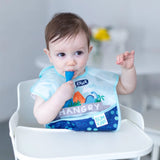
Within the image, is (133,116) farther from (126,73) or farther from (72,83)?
(72,83)

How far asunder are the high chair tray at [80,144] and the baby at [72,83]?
0.04m

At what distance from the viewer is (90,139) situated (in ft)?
3.16

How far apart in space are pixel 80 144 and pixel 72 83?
0.19 meters

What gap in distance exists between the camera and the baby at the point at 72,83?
0.98 metres

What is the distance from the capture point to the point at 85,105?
1.05 metres

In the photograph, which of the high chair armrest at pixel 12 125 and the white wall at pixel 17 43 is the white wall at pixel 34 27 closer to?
the white wall at pixel 17 43

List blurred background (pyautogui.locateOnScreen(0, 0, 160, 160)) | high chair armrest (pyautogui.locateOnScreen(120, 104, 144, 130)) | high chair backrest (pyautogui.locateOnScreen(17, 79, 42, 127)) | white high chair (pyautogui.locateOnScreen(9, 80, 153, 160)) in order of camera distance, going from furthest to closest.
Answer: blurred background (pyautogui.locateOnScreen(0, 0, 160, 160)), high chair backrest (pyautogui.locateOnScreen(17, 79, 42, 127)), high chair armrest (pyautogui.locateOnScreen(120, 104, 144, 130)), white high chair (pyautogui.locateOnScreen(9, 80, 153, 160))

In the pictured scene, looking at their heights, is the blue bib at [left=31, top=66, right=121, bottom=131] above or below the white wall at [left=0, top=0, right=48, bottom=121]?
above

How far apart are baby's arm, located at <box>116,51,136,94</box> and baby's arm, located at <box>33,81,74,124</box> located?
19cm

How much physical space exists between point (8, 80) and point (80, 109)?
71.0 inches

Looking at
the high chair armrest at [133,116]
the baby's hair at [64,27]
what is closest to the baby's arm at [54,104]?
the baby's hair at [64,27]

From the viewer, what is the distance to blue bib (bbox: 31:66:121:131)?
1.03m

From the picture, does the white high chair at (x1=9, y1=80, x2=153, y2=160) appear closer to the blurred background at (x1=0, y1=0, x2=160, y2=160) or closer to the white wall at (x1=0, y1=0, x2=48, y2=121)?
the blurred background at (x1=0, y1=0, x2=160, y2=160)

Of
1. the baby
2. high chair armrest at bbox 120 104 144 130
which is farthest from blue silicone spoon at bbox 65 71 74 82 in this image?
high chair armrest at bbox 120 104 144 130
